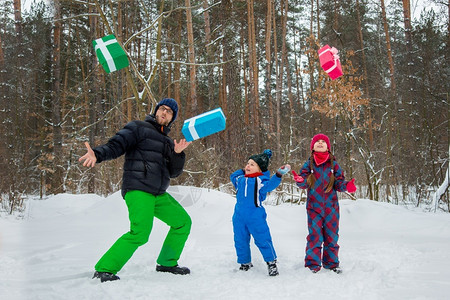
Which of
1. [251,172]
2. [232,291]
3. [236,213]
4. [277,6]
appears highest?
[277,6]

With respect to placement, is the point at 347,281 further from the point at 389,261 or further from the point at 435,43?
the point at 435,43

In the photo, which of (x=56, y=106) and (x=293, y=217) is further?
(x=56, y=106)

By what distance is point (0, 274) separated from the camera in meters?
3.34

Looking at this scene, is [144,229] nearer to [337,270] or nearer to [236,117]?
[337,270]

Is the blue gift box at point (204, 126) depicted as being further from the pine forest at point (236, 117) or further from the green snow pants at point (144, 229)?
the pine forest at point (236, 117)

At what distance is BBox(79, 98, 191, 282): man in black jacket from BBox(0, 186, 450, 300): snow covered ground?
0.64 feet

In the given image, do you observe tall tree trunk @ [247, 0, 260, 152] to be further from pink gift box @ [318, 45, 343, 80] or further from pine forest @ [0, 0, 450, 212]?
pink gift box @ [318, 45, 343, 80]

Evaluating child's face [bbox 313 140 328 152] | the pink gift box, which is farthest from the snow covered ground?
the pink gift box

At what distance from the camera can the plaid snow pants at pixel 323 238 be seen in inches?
142

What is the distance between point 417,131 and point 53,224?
7.95 m

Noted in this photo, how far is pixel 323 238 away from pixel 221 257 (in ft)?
3.69

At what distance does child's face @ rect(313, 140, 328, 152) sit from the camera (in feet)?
12.5

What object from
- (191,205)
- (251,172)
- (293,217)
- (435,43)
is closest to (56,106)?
(191,205)

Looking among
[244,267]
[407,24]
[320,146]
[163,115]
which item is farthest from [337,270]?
[407,24]
